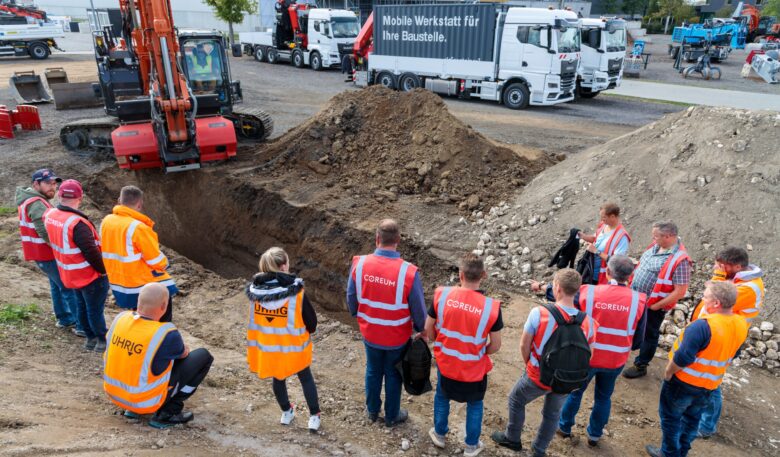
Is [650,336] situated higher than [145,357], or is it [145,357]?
[145,357]

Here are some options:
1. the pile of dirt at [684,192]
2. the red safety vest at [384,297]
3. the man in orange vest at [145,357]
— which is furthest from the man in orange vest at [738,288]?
the man in orange vest at [145,357]

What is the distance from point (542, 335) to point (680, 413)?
1458 mm

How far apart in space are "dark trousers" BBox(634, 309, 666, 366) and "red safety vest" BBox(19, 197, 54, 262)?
6.23 meters

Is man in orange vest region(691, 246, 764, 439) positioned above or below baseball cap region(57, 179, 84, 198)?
below

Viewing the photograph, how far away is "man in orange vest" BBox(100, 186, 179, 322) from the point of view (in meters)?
4.89

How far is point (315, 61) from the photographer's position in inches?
1123

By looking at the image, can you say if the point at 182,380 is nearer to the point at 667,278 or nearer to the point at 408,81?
the point at 667,278

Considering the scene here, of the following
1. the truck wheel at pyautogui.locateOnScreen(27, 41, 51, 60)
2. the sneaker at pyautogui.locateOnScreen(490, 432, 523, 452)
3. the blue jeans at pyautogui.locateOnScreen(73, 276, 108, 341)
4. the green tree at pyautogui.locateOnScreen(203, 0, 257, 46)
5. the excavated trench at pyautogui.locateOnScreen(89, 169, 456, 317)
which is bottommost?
the excavated trench at pyautogui.locateOnScreen(89, 169, 456, 317)

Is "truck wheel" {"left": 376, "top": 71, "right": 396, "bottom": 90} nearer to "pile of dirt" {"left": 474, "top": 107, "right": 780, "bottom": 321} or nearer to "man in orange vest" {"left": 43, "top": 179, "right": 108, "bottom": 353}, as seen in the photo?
"pile of dirt" {"left": 474, "top": 107, "right": 780, "bottom": 321}

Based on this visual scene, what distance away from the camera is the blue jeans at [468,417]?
4180mm

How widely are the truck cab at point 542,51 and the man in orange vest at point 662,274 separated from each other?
1430cm

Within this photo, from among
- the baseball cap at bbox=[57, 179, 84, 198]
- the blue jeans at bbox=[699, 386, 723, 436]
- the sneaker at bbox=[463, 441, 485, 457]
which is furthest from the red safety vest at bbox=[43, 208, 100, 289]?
the blue jeans at bbox=[699, 386, 723, 436]

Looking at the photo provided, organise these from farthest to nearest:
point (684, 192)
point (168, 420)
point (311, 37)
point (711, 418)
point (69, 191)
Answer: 1. point (311, 37)
2. point (684, 192)
3. point (69, 191)
4. point (711, 418)
5. point (168, 420)

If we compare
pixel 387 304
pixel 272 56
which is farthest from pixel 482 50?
pixel 387 304
